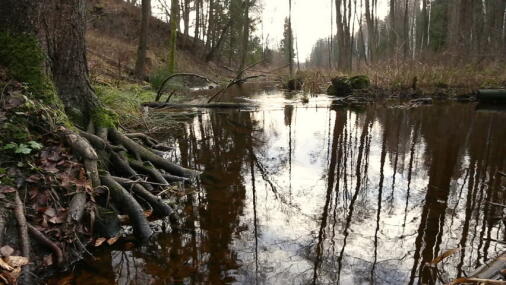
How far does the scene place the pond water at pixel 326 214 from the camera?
2.83 m

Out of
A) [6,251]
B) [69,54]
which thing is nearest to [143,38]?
[69,54]

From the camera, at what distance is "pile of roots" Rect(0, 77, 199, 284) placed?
8.82 feet

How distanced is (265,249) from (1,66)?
3117 millimetres

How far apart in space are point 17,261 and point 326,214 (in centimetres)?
272

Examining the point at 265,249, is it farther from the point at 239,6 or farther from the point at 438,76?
the point at 239,6

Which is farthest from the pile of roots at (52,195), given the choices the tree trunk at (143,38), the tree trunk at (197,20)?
the tree trunk at (197,20)

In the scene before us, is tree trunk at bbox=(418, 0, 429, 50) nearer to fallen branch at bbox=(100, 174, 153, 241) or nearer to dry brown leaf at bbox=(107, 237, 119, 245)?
fallen branch at bbox=(100, 174, 153, 241)

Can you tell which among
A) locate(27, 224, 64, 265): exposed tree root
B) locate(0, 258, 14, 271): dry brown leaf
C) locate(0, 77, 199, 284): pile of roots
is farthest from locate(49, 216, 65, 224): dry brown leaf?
locate(0, 258, 14, 271): dry brown leaf

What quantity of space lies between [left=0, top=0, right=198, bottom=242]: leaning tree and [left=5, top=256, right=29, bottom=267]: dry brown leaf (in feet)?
1.83

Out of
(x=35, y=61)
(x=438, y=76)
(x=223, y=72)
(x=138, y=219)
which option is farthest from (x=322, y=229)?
(x=223, y=72)

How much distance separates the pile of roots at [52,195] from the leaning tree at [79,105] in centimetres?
1

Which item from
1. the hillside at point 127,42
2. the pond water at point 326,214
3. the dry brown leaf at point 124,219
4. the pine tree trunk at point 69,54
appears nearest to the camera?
the pond water at point 326,214

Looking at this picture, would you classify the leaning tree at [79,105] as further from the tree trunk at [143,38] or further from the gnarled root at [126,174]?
the tree trunk at [143,38]

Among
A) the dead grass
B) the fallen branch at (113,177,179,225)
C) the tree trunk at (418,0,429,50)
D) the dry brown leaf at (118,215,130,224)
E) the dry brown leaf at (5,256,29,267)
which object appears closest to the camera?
the dry brown leaf at (5,256,29,267)
